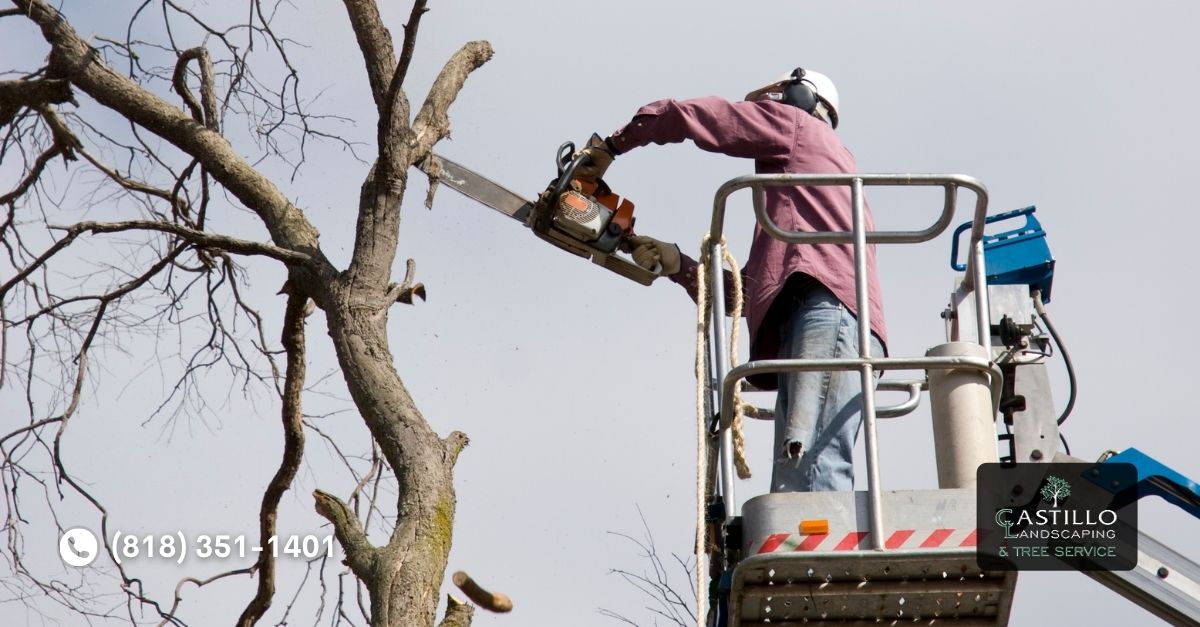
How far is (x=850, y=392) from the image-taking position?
16.3ft

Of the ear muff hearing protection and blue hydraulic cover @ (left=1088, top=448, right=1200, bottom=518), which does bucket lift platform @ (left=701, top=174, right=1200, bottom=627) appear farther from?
the ear muff hearing protection

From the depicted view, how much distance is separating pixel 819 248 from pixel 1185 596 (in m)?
1.83

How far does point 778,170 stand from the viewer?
18.0 ft

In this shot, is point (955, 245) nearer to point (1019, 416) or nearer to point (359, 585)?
point (1019, 416)

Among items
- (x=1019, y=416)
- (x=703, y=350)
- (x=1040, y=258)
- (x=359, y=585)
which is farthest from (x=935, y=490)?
(x=359, y=585)

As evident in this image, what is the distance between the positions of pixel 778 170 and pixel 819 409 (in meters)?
0.99

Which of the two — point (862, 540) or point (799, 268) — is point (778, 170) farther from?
point (862, 540)

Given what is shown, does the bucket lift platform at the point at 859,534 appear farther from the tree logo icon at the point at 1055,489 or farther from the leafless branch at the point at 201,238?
the leafless branch at the point at 201,238

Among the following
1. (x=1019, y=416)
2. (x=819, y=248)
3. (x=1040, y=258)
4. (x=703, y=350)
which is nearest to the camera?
(x=703, y=350)

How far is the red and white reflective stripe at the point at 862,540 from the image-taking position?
432 centimetres

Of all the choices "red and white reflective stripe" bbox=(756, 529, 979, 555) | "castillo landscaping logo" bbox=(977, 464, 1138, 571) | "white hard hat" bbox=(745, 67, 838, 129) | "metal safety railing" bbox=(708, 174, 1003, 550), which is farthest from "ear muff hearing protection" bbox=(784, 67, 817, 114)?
"red and white reflective stripe" bbox=(756, 529, 979, 555)

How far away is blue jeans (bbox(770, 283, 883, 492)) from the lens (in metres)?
4.86

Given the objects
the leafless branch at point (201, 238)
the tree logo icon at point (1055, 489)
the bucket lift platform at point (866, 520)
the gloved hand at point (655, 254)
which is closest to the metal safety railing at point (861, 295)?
the bucket lift platform at point (866, 520)

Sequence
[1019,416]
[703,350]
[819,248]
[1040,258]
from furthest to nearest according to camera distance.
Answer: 1. [1040,258]
2. [1019,416]
3. [819,248]
4. [703,350]
